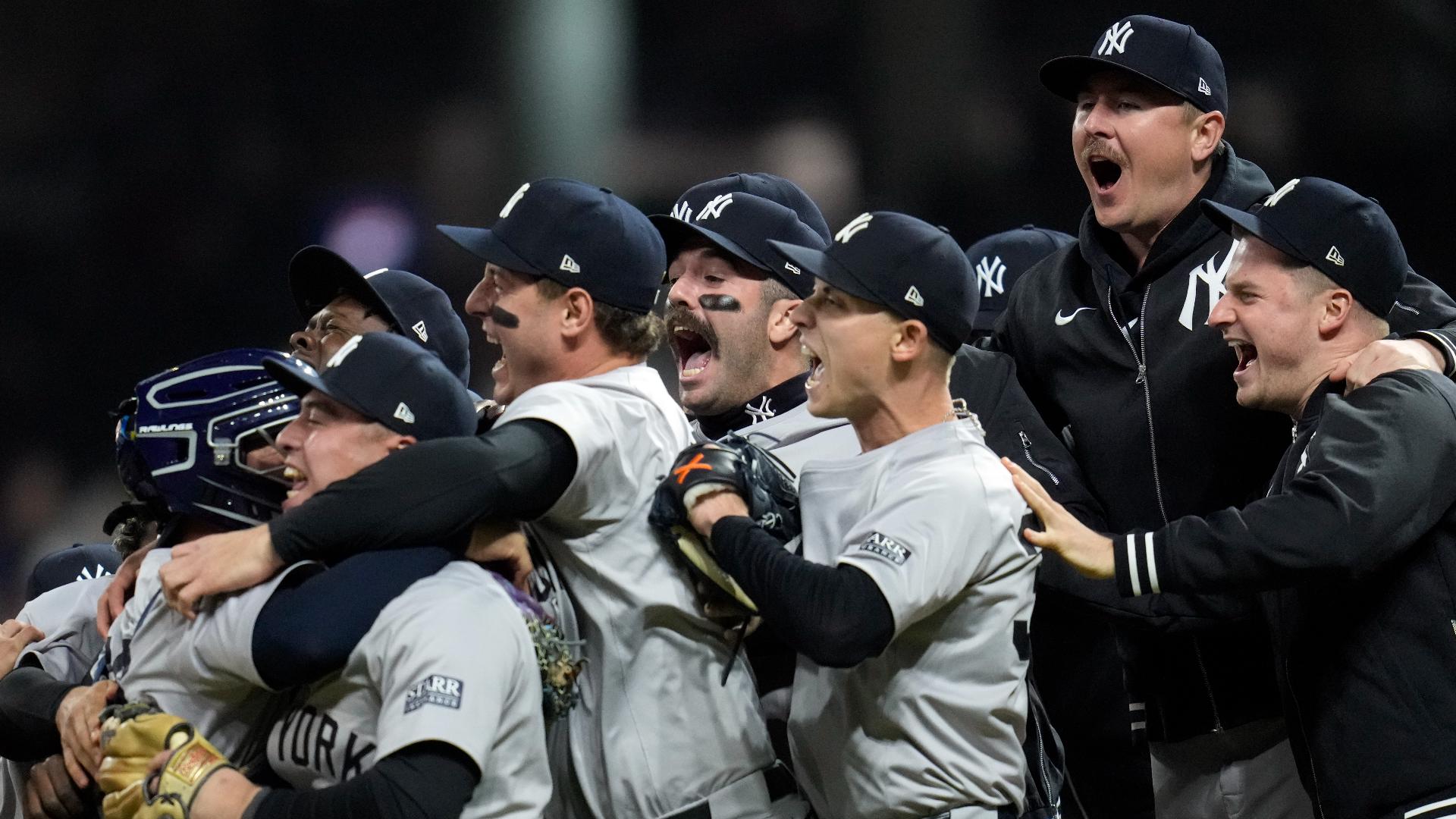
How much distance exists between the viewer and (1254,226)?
3117 millimetres

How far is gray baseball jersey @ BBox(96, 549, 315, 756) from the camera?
91.0 inches

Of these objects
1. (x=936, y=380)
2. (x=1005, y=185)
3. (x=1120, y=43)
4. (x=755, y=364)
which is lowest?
(x=1005, y=185)

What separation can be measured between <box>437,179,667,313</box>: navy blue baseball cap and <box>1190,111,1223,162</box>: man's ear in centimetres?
136

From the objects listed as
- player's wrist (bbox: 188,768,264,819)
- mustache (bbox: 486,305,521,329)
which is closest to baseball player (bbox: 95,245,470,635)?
mustache (bbox: 486,305,521,329)

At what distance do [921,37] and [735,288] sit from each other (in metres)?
4.62

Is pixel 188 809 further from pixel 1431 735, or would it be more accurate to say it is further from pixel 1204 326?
pixel 1204 326

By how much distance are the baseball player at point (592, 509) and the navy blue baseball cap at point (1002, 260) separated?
1925 millimetres

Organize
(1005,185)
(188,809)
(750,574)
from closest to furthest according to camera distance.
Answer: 1. (188,809)
2. (750,574)
3. (1005,185)

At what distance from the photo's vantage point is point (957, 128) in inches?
298

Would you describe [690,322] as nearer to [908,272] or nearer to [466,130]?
[908,272]

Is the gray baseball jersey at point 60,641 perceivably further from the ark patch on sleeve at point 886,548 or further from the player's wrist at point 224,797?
the ark patch on sleeve at point 886,548

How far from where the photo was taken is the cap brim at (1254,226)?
3.07 metres

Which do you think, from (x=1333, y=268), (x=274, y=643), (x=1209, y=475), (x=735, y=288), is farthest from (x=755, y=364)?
(x=274, y=643)

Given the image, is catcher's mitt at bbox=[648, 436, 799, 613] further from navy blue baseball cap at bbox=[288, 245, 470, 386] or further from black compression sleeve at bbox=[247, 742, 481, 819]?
navy blue baseball cap at bbox=[288, 245, 470, 386]
